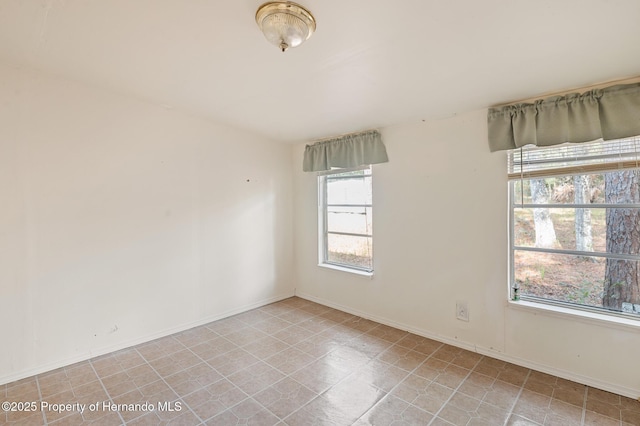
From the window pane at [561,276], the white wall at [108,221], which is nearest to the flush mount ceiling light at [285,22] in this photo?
the white wall at [108,221]

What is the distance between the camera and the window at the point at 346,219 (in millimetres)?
3486

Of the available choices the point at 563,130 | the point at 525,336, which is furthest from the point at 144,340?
the point at 563,130

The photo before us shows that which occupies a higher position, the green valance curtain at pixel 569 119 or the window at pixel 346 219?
the green valance curtain at pixel 569 119

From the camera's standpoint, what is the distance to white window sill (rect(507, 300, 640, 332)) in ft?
6.36

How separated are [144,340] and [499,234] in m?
3.41

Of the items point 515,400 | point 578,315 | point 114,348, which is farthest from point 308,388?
point 578,315

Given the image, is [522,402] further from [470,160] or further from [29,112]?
[29,112]

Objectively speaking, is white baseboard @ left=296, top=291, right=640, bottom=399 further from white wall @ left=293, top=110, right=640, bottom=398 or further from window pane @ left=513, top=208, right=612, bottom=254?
window pane @ left=513, top=208, right=612, bottom=254

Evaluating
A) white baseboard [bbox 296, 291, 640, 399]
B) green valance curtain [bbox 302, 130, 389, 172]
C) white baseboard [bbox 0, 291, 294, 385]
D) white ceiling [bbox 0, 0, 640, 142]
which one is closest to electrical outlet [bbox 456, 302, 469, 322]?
white baseboard [bbox 296, 291, 640, 399]

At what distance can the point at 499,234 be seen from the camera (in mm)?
2420

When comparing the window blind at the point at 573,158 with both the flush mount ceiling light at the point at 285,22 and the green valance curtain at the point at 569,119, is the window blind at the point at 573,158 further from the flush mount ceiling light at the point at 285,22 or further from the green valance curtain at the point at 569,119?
the flush mount ceiling light at the point at 285,22

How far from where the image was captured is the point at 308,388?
2.07 meters

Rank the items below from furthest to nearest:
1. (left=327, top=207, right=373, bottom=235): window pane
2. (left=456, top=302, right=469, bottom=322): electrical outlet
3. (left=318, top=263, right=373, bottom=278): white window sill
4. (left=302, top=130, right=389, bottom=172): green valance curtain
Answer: (left=327, top=207, right=373, bottom=235): window pane < (left=318, top=263, right=373, bottom=278): white window sill < (left=302, top=130, right=389, bottom=172): green valance curtain < (left=456, top=302, right=469, bottom=322): electrical outlet

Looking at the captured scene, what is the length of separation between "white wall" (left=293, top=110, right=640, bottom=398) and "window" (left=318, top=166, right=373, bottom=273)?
23cm
